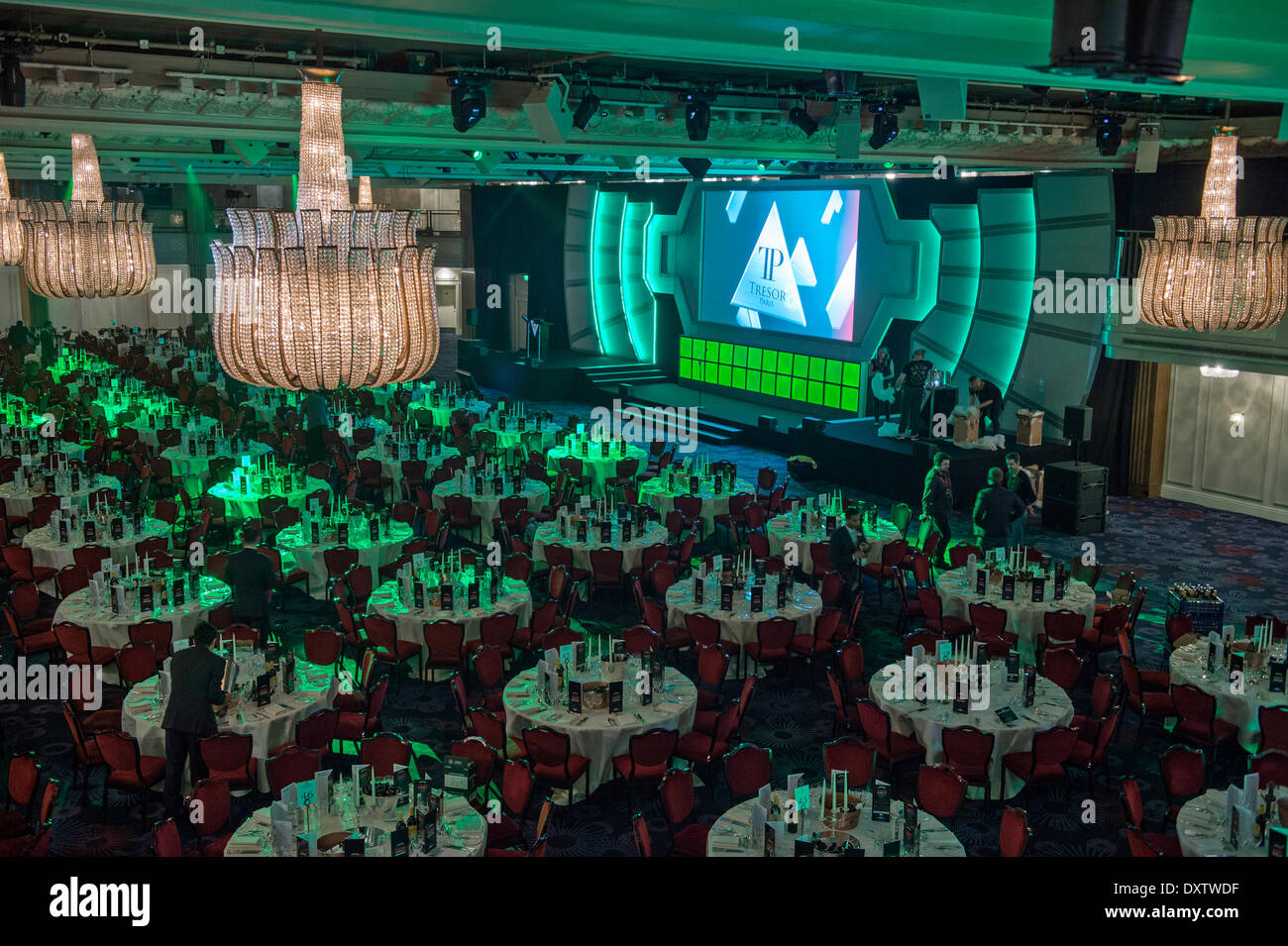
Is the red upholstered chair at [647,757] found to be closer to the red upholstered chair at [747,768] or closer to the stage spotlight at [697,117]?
the red upholstered chair at [747,768]

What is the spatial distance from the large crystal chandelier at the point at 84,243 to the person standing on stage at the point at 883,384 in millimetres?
12296

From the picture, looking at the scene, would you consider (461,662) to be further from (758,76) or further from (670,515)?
(758,76)

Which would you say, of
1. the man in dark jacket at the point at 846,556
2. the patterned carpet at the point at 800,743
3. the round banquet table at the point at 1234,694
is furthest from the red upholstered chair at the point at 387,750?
the round banquet table at the point at 1234,694

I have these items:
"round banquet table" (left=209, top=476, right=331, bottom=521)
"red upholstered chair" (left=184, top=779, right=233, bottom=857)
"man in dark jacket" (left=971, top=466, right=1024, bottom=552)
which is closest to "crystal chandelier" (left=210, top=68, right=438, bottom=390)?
"red upholstered chair" (left=184, top=779, right=233, bottom=857)

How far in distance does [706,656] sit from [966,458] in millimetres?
8382

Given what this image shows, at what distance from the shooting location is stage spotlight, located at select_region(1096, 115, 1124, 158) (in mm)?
13016

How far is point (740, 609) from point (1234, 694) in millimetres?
3980

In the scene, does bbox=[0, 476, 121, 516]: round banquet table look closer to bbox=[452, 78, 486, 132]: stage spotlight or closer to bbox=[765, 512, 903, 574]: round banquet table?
bbox=[452, 78, 486, 132]: stage spotlight

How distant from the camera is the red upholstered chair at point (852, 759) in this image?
7293 millimetres

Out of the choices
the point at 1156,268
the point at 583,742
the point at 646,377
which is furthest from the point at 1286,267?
the point at 646,377

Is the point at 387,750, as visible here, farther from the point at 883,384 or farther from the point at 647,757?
the point at 883,384

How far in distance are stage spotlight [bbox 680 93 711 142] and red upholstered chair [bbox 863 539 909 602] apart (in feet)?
15.2
